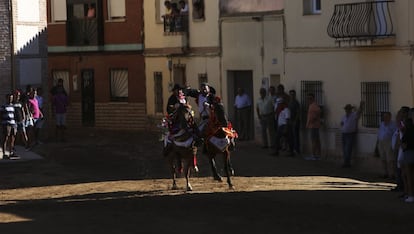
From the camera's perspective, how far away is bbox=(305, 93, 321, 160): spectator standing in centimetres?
2767

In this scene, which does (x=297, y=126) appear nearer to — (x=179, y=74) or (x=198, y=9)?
(x=198, y=9)

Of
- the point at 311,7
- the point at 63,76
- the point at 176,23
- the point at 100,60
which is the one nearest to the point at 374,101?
the point at 311,7

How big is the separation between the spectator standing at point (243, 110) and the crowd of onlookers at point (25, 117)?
Result: 585 cm

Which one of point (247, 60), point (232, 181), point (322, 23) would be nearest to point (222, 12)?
point (247, 60)

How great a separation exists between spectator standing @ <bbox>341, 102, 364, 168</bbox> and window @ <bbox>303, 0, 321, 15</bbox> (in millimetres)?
3721

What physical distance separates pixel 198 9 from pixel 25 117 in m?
9.43

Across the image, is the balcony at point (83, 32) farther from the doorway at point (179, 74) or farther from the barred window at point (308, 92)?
the barred window at point (308, 92)

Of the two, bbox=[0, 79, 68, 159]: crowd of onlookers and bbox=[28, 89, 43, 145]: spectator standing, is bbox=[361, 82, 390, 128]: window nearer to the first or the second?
bbox=[0, 79, 68, 159]: crowd of onlookers

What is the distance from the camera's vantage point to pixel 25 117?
28.3m

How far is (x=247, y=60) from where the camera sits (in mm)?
32375

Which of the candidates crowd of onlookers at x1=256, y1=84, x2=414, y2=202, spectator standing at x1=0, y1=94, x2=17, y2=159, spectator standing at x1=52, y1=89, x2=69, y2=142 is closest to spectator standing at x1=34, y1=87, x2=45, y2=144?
spectator standing at x1=52, y1=89, x2=69, y2=142

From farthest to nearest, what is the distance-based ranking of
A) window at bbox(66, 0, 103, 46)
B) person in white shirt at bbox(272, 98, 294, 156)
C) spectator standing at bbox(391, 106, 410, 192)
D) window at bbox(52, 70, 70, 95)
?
window at bbox(52, 70, 70, 95) < window at bbox(66, 0, 103, 46) < person in white shirt at bbox(272, 98, 294, 156) < spectator standing at bbox(391, 106, 410, 192)

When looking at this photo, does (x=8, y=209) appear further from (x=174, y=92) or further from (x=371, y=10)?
(x=371, y=10)

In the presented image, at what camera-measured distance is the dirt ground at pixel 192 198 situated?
15242 mm
